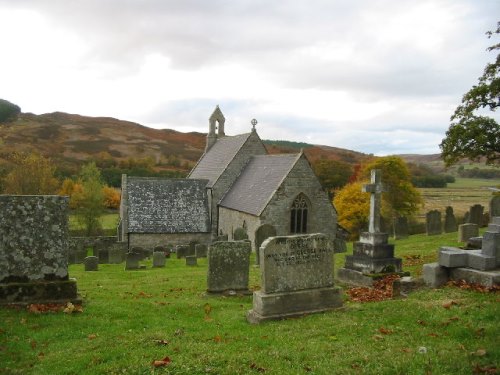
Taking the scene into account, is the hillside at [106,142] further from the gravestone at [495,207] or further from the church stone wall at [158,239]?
the gravestone at [495,207]

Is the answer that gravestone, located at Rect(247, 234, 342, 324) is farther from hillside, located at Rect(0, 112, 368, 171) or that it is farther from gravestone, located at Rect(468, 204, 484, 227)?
hillside, located at Rect(0, 112, 368, 171)

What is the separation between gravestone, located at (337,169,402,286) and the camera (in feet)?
43.9

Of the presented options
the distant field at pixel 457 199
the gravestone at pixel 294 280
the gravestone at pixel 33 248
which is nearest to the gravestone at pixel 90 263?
the gravestone at pixel 33 248

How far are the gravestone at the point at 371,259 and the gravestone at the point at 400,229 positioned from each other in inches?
706

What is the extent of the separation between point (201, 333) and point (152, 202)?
87.0ft

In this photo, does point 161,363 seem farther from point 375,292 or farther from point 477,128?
point 477,128

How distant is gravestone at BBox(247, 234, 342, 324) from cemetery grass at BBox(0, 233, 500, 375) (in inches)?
13.7

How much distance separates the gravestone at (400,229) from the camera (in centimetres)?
3111

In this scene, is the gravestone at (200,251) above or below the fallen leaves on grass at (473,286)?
below

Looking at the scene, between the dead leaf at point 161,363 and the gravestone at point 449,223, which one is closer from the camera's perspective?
the dead leaf at point 161,363

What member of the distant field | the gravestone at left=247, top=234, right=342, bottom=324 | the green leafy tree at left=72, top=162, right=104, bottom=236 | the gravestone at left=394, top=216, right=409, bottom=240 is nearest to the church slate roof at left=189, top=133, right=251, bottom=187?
the green leafy tree at left=72, top=162, right=104, bottom=236

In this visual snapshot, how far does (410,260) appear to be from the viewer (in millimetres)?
17922

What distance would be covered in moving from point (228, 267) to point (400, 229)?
21.7 metres

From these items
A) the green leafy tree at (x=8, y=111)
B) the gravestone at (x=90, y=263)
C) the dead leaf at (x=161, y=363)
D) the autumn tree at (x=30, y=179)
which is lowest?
the gravestone at (x=90, y=263)
